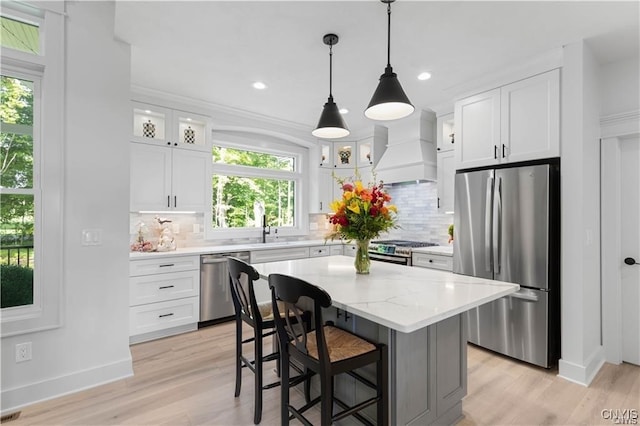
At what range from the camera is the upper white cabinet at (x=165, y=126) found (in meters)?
3.65

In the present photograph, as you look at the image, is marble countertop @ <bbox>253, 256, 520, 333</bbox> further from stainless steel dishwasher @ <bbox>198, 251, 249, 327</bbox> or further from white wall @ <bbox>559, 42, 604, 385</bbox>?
stainless steel dishwasher @ <bbox>198, 251, 249, 327</bbox>

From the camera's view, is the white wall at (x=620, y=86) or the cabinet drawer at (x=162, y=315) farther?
the cabinet drawer at (x=162, y=315)

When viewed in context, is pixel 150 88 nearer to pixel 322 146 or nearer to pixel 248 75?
pixel 248 75

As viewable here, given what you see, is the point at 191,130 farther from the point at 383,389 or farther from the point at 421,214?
the point at 383,389

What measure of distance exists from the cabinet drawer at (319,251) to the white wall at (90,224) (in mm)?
2538

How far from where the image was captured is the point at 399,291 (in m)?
1.77

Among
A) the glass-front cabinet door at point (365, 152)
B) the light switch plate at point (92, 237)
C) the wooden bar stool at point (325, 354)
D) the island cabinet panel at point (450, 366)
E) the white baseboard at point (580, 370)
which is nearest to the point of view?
the wooden bar stool at point (325, 354)

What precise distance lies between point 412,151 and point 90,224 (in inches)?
145

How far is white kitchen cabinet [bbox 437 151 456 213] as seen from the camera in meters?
3.89

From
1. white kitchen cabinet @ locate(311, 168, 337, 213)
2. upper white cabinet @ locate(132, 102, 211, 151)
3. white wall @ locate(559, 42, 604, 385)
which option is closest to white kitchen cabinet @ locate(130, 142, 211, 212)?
upper white cabinet @ locate(132, 102, 211, 151)

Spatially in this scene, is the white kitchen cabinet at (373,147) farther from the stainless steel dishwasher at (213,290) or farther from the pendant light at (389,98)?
the pendant light at (389,98)

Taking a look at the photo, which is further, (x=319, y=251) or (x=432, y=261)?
(x=319, y=251)

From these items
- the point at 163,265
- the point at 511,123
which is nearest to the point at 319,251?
the point at 163,265

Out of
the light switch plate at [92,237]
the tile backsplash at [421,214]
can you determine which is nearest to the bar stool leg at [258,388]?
the light switch plate at [92,237]
